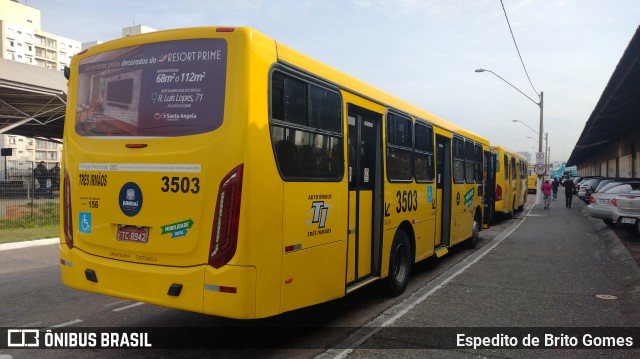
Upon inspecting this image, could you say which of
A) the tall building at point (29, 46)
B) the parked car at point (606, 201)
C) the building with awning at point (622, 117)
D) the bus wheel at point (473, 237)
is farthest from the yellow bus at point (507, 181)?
the tall building at point (29, 46)

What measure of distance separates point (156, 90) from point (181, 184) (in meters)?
0.97

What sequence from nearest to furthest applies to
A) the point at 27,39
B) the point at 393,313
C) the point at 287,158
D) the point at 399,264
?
the point at 287,158 → the point at 393,313 → the point at 399,264 → the point at 27,39

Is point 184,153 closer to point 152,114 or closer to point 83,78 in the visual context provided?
point 152,114

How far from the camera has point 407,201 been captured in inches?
286

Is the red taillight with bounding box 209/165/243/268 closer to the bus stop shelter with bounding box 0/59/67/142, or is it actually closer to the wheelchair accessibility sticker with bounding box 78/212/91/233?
the wheelchair accessibility sticker with bounding box 78/212/91/233

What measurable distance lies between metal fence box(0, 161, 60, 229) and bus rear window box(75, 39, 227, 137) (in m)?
12.2

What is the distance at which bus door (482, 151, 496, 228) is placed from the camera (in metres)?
14.5

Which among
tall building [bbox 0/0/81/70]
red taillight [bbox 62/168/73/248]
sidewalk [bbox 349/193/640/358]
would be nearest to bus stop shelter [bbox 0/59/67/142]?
red taillight [bbox 62/168/73/248]

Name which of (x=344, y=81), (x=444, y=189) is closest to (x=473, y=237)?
(x=444, y=189)

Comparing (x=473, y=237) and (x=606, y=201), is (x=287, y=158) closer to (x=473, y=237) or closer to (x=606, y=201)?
(x=473, y=237)

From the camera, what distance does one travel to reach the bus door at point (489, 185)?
14455 millimetres

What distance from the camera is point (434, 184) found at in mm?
8680

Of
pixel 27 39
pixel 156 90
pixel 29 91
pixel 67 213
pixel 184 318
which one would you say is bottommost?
pixel 184 318

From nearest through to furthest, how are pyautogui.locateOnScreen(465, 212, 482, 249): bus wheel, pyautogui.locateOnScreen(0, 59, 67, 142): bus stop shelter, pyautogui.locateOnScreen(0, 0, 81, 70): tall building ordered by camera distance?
pyautogui.locateOnScreen(465, 212, 482, 249): bus wheel, pyautogui.locateOnScreen(0, 59, 67, 142): bus stop shelter, pyautogui.locateOnScreen(0, 0, 81, 70): tall building
